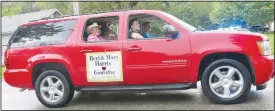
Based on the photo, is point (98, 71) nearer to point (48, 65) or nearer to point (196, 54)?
point (48, 65)

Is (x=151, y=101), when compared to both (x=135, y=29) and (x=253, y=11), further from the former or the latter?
(x=253, y=11)

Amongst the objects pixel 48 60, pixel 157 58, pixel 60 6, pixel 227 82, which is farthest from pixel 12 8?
pixel 227 82

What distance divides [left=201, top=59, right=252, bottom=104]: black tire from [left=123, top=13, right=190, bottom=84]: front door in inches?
12.8

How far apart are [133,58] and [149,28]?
89 centimetres

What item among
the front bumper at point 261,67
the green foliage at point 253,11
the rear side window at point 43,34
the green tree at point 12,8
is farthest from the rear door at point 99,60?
the green foliage at point 253,11

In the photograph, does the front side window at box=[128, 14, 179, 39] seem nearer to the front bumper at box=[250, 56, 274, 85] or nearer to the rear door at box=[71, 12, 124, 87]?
the rear door at box=[71, 12, 124, 87]

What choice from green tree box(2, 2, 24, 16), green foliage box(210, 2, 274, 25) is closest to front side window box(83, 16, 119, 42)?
green tree box(2, 2, 24, 16)

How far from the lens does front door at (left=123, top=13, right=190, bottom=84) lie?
618cm

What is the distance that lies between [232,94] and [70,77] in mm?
2733

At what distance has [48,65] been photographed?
6.98m

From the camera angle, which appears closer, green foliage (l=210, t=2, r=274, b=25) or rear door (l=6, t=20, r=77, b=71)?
rear door (l=6, t=20, r=77, b=71)

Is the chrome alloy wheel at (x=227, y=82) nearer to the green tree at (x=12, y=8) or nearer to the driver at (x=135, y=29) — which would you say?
the driver at (x=135, y=29)

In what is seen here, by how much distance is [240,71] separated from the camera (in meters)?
6.00

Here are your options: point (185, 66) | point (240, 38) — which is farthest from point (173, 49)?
point (240, 38)
